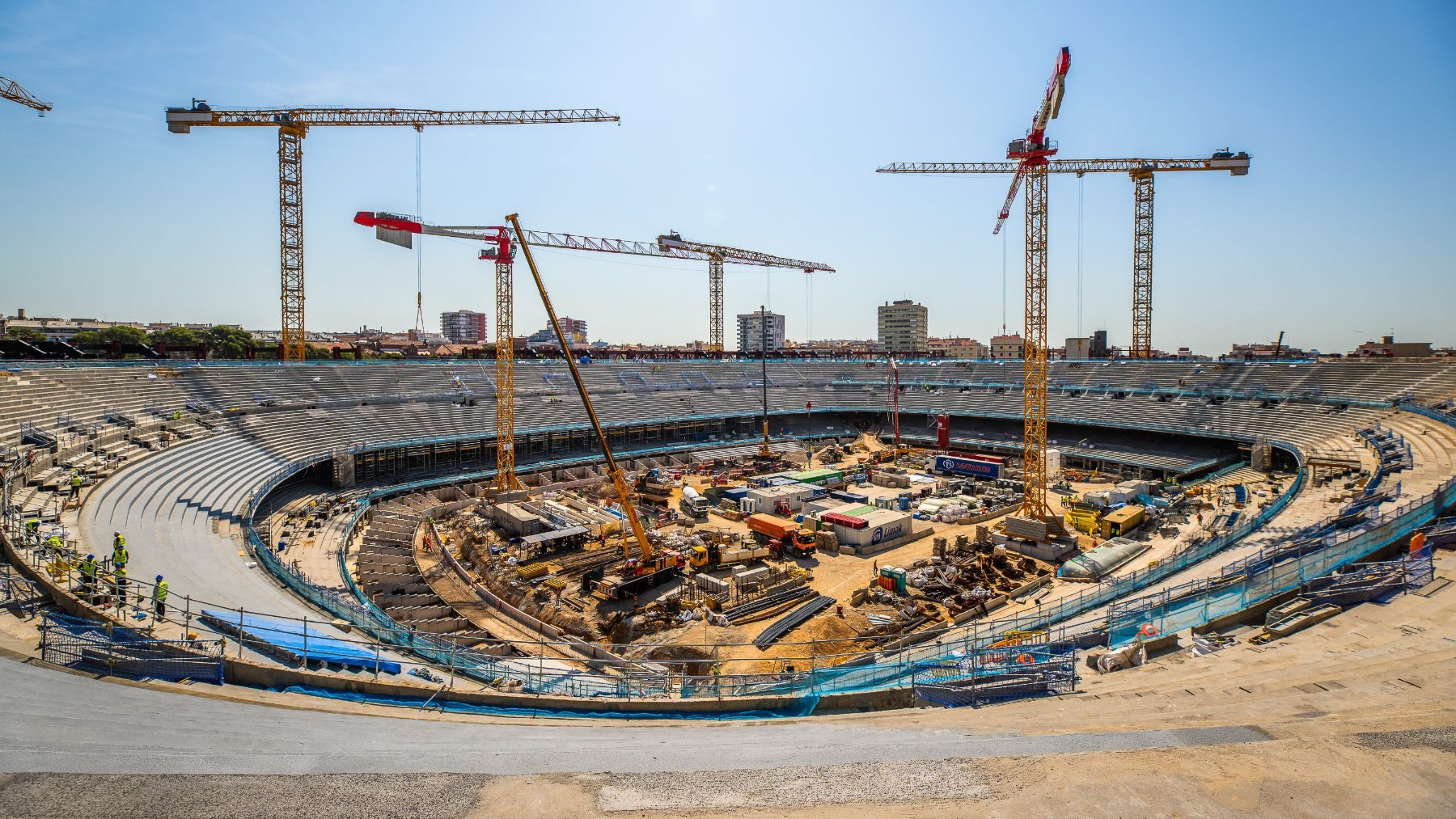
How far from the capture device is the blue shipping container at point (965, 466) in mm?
42875

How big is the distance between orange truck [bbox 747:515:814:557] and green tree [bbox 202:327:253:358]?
49.3 metres

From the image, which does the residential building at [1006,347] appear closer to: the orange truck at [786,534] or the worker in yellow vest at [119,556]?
the orange truck at [786,534]

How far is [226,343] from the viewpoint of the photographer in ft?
223

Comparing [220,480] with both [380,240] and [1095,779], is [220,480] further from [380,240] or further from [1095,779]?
[1095,779]

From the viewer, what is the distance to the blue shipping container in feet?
141

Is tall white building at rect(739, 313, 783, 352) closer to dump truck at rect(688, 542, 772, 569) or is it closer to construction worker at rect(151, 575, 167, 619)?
dump truck at rect(688, 542, 772, 569)

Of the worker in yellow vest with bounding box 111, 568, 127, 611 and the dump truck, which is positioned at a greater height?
the worker in yellow vest with bounding box 111, 568, 127, 611

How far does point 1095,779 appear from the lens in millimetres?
7734

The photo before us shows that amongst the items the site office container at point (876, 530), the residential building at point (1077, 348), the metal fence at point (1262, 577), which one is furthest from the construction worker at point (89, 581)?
the residential building at point (1077, 348)

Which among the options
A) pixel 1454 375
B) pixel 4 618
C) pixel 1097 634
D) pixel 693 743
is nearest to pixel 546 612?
pixel 4 618

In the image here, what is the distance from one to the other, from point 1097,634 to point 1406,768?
7133 mm

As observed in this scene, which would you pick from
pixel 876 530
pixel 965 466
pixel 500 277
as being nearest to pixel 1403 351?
pixel 965 466

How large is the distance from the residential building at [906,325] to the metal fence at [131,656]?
152 metres

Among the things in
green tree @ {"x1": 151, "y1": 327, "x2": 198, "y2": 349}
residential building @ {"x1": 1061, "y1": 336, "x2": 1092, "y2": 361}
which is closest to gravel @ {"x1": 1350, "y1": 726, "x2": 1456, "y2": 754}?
residential building @ {"x1": 1061, "y1": 336, "x2": 1092, "y2": 361}
